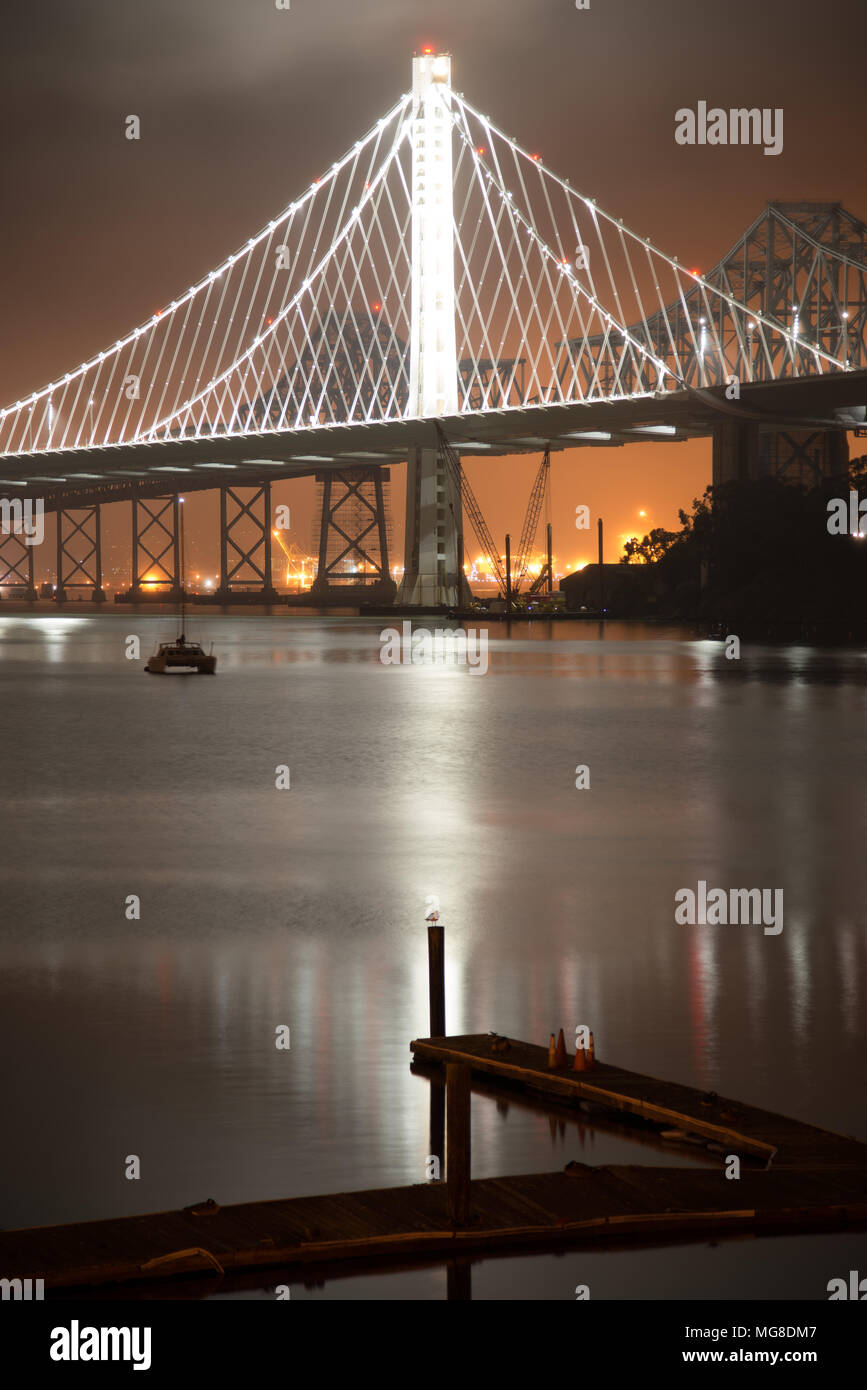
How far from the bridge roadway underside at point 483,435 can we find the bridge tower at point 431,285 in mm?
1411

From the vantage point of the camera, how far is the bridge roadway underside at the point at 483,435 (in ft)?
237

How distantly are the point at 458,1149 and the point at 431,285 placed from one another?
7734cm

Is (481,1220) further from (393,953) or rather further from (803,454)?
(803,454)

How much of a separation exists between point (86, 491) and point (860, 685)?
318 ft

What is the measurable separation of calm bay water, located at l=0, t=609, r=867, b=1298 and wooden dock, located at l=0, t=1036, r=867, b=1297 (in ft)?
0.46

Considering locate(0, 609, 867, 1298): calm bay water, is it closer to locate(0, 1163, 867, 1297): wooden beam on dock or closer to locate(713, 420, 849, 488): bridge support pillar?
locate(0, 1163, 867, 1297): wooden beam on dock

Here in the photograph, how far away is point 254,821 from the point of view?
22.1 m

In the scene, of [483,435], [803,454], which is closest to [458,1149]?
[483,435]

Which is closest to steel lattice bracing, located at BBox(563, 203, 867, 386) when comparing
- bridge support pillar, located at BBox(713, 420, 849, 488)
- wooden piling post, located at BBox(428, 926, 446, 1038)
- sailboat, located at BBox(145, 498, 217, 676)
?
bridge support pillar, located at BBox(713, 420, 849, 488)

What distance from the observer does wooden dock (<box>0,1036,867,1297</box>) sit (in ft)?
23.3

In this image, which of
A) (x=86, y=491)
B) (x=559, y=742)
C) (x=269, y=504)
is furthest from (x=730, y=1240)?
(x=269, y=504)

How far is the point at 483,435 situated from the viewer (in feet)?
260

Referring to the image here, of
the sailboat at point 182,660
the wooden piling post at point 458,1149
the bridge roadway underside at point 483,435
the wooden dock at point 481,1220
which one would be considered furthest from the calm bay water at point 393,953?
the bridge roadway underside at point 483,435
